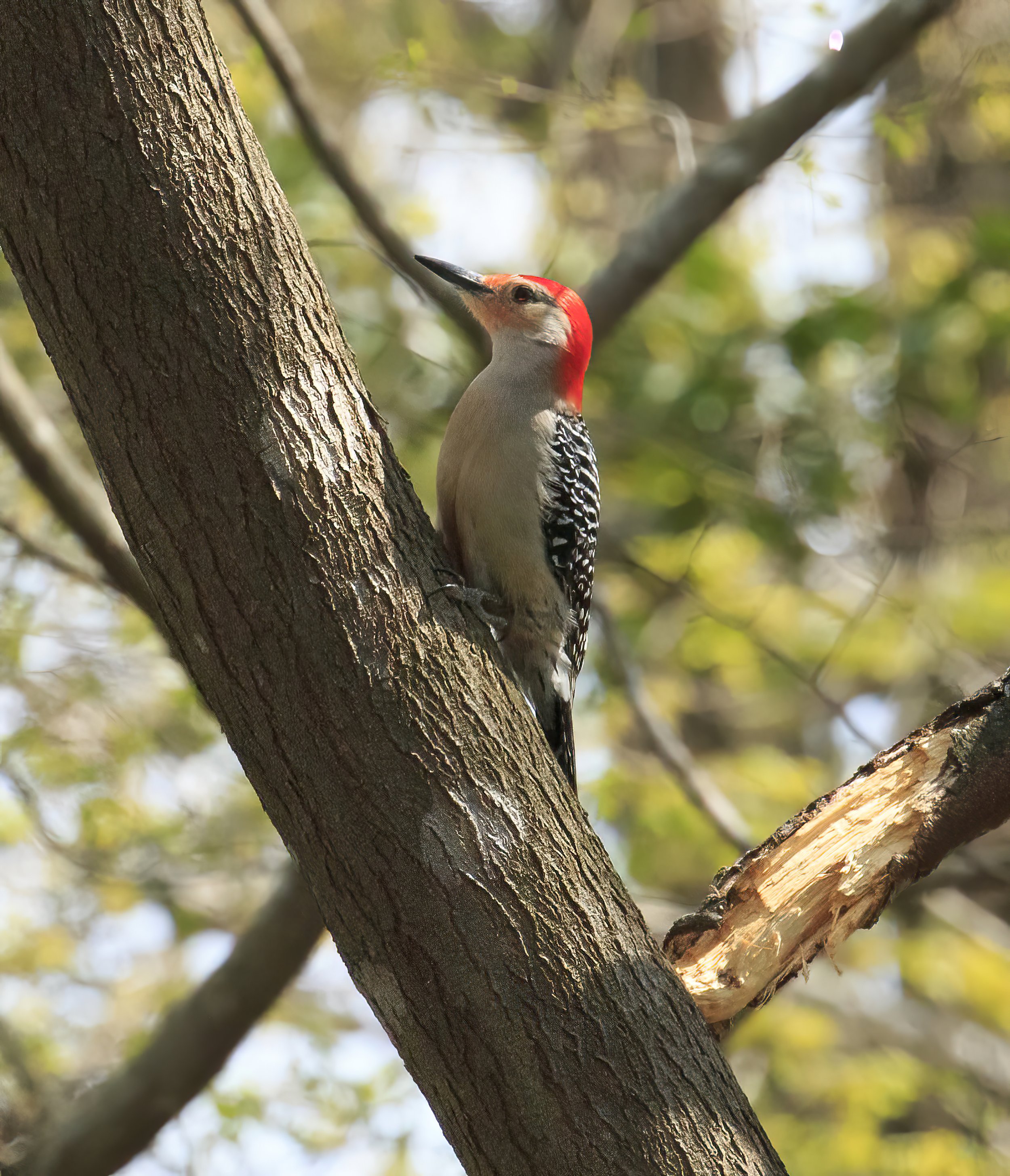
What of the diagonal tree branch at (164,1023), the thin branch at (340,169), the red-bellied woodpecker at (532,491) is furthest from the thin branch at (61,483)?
the thin branch at (340,169)

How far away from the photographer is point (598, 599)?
7215mm

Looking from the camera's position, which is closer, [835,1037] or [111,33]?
[111,33]

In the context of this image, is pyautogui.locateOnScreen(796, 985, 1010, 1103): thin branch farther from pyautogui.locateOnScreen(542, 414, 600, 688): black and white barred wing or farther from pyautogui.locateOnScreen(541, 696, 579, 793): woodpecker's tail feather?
pyautogui.locateOnScreen(542, 414, 600, 688): black and white barred wing

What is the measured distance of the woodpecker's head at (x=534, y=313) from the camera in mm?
5102

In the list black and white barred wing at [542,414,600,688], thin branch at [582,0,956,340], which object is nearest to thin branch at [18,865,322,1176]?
black and white barred wing at [542,414,600,688]

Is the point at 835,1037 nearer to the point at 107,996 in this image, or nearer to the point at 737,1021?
the point at 107,996

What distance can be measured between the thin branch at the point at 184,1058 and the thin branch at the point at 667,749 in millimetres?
2410

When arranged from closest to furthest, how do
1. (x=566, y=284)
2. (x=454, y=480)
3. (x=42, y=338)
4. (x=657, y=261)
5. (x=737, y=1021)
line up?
1. (x=42, y=338)
2. (x=737, y=1021)
3. (x=454, y=480)
4. (x=657, y=261)
5. (x=566, y=284)

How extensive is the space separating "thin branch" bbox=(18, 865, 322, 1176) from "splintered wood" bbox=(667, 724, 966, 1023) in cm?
210

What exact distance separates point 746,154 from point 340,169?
2.24 meters

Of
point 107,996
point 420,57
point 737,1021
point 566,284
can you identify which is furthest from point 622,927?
point 107,996

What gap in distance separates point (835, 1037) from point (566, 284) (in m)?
6.49

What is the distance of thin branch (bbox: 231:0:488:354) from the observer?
19.5ft

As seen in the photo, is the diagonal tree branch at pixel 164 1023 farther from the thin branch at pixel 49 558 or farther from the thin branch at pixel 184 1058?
the thin branch at pixel 49 558
